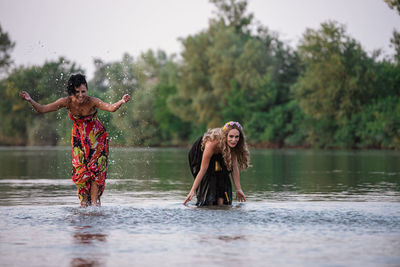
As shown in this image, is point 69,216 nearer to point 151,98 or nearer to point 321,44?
point 321,44

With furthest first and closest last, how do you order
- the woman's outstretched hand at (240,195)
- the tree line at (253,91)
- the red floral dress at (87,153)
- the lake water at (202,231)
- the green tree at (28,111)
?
1. the green tree at (28,111)
2. the tree line at (253,91)
3. the woman's outstretched hand at (240,195)
4. the red floral dress at (87,153)
5. the lake water at (202,231)

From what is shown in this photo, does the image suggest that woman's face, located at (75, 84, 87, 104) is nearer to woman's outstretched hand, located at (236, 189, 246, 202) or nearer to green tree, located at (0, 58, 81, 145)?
woman's outstretched hand, located at (236, 189, 246, 202)

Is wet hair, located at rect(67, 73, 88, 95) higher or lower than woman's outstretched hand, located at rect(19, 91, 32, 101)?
higher

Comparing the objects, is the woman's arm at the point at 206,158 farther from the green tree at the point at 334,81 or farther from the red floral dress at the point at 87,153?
the green tree at the point at 334,81

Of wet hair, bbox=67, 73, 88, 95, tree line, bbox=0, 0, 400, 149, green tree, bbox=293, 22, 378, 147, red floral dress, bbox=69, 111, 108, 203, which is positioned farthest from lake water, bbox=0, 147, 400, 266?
green tree, bbox=293, 22, 378, 147

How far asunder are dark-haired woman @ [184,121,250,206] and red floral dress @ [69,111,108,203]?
139 centimetres

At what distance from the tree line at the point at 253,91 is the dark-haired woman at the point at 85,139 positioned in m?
41.5

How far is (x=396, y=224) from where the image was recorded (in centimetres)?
869

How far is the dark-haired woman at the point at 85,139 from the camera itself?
1035cm

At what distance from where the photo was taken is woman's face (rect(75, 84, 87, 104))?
404 inches

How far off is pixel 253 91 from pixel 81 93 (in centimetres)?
6404

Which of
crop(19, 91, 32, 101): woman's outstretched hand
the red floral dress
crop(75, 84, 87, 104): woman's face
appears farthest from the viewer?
the red floral dress

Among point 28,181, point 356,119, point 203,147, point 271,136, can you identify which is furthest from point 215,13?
point 203,147

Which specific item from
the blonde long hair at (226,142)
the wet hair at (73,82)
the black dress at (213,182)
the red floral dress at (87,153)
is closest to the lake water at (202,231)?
the black dress at (213,182)
